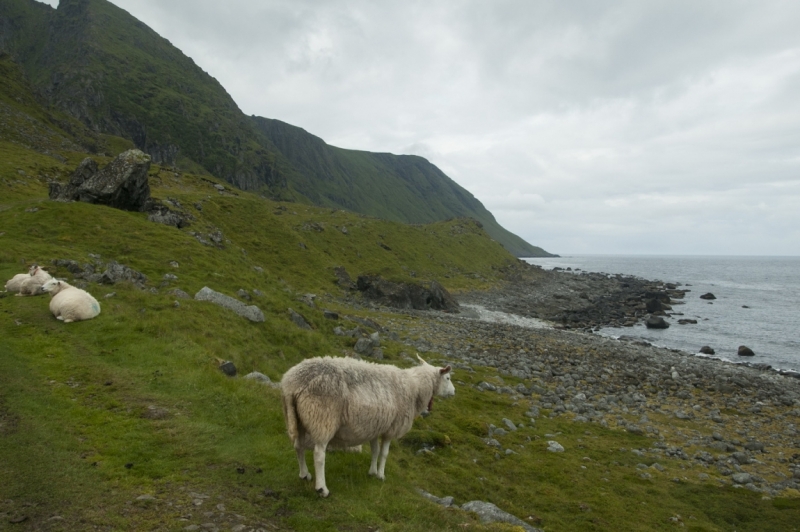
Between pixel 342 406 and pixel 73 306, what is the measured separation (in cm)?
1463

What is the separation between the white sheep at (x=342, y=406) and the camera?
28.8 feet

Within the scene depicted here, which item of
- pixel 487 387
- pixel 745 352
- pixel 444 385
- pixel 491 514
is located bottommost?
pixel 745 352

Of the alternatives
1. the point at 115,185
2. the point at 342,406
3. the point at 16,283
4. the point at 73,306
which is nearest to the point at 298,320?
the point at 73,306

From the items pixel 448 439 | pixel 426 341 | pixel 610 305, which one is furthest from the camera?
pixel 610 305

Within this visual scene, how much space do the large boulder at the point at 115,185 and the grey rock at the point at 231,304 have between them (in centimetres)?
1895

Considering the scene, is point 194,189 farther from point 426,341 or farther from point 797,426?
point 797,426

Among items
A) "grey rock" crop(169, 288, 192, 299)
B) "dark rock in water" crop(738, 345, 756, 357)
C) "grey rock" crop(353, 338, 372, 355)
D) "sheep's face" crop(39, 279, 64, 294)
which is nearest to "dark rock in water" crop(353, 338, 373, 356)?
"grey rock" crop(353, 338, 372, 355)

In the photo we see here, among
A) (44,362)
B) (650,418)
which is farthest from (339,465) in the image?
(650,418)

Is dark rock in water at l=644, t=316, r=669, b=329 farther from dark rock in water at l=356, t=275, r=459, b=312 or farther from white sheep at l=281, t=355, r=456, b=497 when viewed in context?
white sheep at l=281, t=355, r=456, b=497

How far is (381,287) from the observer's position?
2370 inches

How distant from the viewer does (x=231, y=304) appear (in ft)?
72.9

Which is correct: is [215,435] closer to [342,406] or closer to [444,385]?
[342,406]

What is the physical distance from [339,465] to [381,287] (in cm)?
4979

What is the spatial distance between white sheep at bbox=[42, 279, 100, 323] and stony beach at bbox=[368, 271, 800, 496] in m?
18.1
